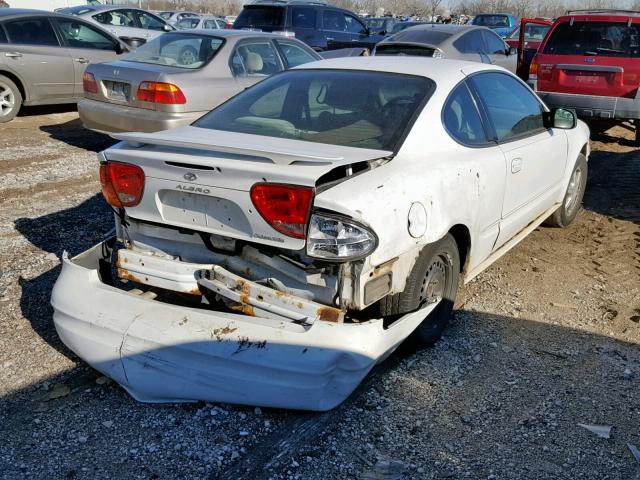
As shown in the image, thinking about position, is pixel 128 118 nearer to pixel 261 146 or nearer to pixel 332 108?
pixel 332 108

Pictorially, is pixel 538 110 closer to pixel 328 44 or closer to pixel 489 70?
pixel 489 70

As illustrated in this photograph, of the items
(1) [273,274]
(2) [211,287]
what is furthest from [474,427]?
(2) [211,287]

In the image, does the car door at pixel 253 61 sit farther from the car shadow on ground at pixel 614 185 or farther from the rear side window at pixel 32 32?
the car shadow on ground at pixel 614 185

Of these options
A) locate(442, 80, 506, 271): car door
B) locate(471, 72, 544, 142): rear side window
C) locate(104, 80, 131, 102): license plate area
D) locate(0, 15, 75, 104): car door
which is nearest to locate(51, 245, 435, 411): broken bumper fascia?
locate(442, 80, 506, 271): car door

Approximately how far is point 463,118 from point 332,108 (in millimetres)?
834

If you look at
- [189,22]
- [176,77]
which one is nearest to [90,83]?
[176,77]

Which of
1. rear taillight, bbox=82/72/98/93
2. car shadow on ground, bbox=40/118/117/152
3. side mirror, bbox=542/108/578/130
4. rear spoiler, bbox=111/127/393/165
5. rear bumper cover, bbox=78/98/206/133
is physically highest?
rear spoiler, bbox=111/127/393/165

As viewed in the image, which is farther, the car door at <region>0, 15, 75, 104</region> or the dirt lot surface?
the car door at <region>0, 15, 75, 104</region>

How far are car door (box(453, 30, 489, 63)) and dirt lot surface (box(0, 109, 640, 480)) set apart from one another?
275 inches

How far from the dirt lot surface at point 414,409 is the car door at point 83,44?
6.38m

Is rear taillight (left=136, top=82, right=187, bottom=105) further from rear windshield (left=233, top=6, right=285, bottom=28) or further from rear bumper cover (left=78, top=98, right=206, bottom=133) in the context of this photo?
rear windshield (left=233, top=6, right=285, bottom=28)

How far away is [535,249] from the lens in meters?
5.70

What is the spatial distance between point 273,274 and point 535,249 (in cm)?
317

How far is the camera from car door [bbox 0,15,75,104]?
1010cm
